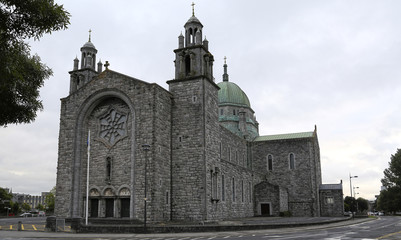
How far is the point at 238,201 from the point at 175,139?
15.8 m

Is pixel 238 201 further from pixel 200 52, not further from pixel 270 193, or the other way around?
pixel 200 52

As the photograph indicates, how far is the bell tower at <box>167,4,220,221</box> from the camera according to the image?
108ft

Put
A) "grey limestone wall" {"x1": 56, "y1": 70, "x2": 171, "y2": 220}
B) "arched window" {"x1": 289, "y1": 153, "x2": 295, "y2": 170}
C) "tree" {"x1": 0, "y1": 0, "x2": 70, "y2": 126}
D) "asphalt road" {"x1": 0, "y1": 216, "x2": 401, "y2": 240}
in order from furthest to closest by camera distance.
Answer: "arched window" {"x1": 289, "y1": 153, "x2": 295, "y2": 170}, "grey limestone wall" {"x1": 56, "y1": 70, "x2": 171, "y2": 220}, "asphalt road" {"x1": 0, "y1": 216, "x2": 401, "y2": 240}, "tree" {"x1": 0, "y1": 0, "x2": 70, "y2": 126}

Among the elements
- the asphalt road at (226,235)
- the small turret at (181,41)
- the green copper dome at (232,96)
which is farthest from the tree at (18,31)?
the green copper dome at (232,96)

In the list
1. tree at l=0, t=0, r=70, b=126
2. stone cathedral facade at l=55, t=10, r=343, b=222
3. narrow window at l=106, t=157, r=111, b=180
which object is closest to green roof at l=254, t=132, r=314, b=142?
stone cathedral facade at l=55, t=10, r=343, b=222

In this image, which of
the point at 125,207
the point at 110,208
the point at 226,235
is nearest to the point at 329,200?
the point at 125,207

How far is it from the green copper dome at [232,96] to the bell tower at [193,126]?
27.6 metres

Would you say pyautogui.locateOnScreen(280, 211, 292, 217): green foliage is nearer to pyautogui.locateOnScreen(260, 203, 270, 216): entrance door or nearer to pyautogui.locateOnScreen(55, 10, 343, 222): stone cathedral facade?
pyautogui.locateOnScreen(260, 203, 270, 216): entrance door

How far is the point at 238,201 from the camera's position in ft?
151

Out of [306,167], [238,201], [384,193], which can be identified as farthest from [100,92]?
[384,193]

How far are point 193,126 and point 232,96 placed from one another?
107 feet

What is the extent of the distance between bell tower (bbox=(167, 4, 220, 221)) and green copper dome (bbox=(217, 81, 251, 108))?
27574 mm

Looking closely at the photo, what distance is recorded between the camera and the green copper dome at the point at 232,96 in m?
65.5

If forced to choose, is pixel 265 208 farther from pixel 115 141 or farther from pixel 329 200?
pixel 115 141
